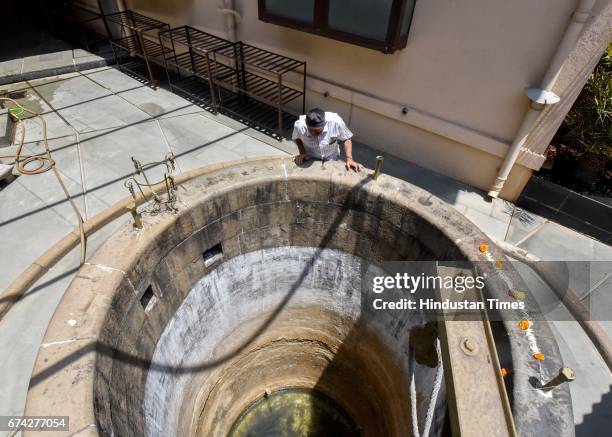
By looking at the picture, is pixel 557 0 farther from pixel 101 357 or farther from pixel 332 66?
pixel 101 357

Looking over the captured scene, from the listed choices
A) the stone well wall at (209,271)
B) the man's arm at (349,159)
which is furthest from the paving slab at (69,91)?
the man's arm at (349,159)

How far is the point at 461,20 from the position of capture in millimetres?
5637

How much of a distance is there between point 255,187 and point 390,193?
→ 212cm

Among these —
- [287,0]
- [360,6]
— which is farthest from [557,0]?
[287,0]

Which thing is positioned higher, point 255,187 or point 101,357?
point 255,187

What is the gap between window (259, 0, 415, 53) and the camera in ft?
18.8

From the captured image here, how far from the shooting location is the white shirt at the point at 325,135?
5352 mm

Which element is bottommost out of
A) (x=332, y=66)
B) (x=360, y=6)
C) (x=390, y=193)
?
(x=390, y=193)

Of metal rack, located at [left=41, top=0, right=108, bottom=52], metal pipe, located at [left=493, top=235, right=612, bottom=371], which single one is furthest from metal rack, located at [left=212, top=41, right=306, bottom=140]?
metal rack, located at [left=41, top=0, right=108, bottom=52]

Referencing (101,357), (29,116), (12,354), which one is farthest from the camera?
(29,116)

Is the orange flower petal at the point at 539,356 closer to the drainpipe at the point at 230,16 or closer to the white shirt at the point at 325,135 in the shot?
the white shirt at the point at 325,135

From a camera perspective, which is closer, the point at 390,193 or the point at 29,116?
the point at 390,193

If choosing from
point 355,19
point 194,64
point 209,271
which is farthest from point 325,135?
point 194,64

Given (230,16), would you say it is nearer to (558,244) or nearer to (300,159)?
(300,159)
